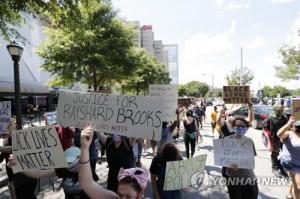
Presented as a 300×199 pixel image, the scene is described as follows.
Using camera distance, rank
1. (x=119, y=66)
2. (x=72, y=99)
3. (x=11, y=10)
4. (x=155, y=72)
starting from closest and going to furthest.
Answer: (x=72, y=99) < (x=11, y=10) < (x=119, y=66) < (x=155, y=72)

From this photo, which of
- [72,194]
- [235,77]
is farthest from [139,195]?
[235,77]

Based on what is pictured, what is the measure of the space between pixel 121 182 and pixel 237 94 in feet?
14.4


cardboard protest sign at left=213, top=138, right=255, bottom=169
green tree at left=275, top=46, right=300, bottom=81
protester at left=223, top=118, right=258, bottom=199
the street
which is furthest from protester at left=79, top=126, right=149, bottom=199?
green tree at left=275, top=46, right=300, bottom=81

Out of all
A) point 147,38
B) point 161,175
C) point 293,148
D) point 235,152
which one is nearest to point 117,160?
point 161,175

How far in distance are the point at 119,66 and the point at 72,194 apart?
56.6 feet

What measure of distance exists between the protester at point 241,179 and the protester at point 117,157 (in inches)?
55.3

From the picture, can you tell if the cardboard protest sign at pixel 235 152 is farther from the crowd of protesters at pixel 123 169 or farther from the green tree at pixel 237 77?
the green tree at pixel 237 77

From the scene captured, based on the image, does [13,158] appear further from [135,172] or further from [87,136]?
[135,172]

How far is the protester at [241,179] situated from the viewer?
516cm

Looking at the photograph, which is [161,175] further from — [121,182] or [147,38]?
[147,38]

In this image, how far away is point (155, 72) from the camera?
147 feet

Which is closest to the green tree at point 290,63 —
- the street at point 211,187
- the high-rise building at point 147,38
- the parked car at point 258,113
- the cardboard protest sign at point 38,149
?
the parked car at point 258,113

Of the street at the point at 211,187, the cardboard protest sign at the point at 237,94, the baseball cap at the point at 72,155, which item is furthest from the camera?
the street at the point at 211,187

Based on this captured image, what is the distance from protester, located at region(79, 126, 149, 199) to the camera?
3.08m
